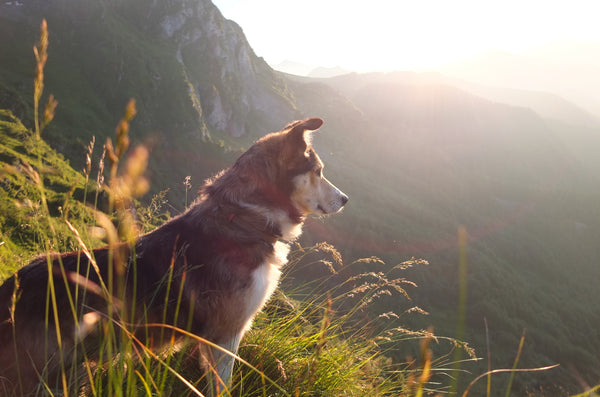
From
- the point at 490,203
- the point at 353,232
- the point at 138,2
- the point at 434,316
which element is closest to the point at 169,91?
the point at 138,2

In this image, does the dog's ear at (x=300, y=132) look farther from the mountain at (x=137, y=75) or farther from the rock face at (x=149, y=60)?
the rock face at (x=149, y=60)

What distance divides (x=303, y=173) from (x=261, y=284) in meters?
1.49

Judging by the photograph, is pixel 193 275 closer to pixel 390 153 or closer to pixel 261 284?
pixel 261 284

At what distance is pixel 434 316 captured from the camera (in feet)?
178

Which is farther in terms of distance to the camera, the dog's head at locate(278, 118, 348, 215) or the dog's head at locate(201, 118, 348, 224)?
the dog's head at locate(278, 118, 348, 215)

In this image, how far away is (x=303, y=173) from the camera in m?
3.91

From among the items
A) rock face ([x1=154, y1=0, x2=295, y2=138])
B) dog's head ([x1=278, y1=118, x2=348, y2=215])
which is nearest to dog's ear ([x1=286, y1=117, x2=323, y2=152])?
dog's head ([x1=278, y1=118, x2=348, y2=215])

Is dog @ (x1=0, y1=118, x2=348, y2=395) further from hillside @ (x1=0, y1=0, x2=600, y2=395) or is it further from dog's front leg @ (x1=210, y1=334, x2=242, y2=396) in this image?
hillside @ (x1=0, y1=0, x2=600, y2=395)

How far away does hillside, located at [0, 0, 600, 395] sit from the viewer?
38.1 m

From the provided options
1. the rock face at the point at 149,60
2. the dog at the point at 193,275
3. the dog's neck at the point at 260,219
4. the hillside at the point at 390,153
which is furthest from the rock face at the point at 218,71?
the dog's neck at the point at 260,219

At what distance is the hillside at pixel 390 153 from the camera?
38.1 metres

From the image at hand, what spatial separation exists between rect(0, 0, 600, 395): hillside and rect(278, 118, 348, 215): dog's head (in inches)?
59.7

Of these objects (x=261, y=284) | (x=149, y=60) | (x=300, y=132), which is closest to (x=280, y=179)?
(x=300, y=132)

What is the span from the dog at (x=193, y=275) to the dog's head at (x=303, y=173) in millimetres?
13
